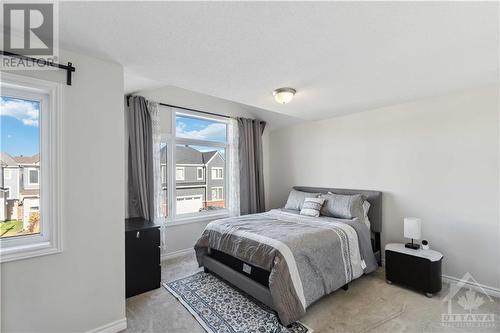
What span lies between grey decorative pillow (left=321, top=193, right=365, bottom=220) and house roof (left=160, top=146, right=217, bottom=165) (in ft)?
7.51

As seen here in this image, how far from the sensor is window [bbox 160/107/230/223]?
3939 mm

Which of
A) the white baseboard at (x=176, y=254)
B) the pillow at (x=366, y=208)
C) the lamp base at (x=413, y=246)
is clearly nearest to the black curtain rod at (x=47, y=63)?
the white baseboard at (x=176, y=254)

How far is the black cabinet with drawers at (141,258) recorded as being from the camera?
2.58 meters

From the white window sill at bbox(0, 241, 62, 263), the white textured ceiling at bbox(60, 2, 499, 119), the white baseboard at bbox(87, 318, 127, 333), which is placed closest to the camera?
the white textured ceiling at bbox(60, 2, 499, 119)

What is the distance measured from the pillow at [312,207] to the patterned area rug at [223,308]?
1521 mm

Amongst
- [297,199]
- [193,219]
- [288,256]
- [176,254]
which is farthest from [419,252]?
[176,254]

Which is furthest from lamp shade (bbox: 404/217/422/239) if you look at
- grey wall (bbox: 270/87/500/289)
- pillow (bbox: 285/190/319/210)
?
pillow (bbox: 285/190/319/210)

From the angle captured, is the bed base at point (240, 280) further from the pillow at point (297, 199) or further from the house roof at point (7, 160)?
the house roof at point (7, 160)

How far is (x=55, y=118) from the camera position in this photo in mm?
1801

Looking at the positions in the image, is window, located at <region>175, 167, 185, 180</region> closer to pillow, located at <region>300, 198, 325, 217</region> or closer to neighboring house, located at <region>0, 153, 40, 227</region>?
pillow, located at <region>300, 198, 325, 217</region>

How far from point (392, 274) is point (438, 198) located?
1.12 meters

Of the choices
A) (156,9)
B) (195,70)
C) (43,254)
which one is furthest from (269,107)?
(43,254)

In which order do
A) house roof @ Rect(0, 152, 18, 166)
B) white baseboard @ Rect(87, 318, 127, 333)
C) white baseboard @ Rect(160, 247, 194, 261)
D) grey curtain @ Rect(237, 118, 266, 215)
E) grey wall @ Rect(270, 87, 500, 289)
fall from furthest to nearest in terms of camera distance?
grey curtain @ Rect(237, 118, 266, 215) < white baseboard @ Rect(160, 247, 194, 261) < grey wall @ Rect(270, 87, 500, 289) < white baseboard @ Rect(87, 318, 127, 333) < house roof @ Rect(0, 152, 18, 166)

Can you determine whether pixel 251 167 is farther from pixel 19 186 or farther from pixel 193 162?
pixel 19 186
